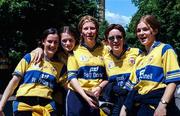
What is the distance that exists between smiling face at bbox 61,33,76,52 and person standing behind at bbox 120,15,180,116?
1.04 metres

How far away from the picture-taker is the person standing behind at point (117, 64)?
18.6ft

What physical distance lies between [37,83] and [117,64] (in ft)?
3.09

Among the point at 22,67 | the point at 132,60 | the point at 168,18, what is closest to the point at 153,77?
the point at 132,60

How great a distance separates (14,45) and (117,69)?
69.5 ft

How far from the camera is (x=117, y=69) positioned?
226 inches

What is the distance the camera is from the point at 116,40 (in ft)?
18.6

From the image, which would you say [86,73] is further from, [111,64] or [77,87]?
[111,64]

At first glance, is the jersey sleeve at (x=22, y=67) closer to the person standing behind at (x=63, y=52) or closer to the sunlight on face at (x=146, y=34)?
the person standing behind at (x=63, y=52)

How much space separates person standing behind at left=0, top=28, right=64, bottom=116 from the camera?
5.86 metres

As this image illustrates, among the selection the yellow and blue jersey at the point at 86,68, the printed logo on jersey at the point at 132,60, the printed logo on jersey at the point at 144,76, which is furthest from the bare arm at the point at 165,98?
the yellow and blue jersey at the point at 86,68

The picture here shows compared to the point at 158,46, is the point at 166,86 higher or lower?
lower

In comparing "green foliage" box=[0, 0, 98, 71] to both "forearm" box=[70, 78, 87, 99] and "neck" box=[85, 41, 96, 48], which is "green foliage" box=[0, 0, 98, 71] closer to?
"neck" box=[85, 41, 96, 48]

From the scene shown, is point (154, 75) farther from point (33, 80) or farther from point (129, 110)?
point (33, 80)

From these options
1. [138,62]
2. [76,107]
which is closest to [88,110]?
[76,107]
